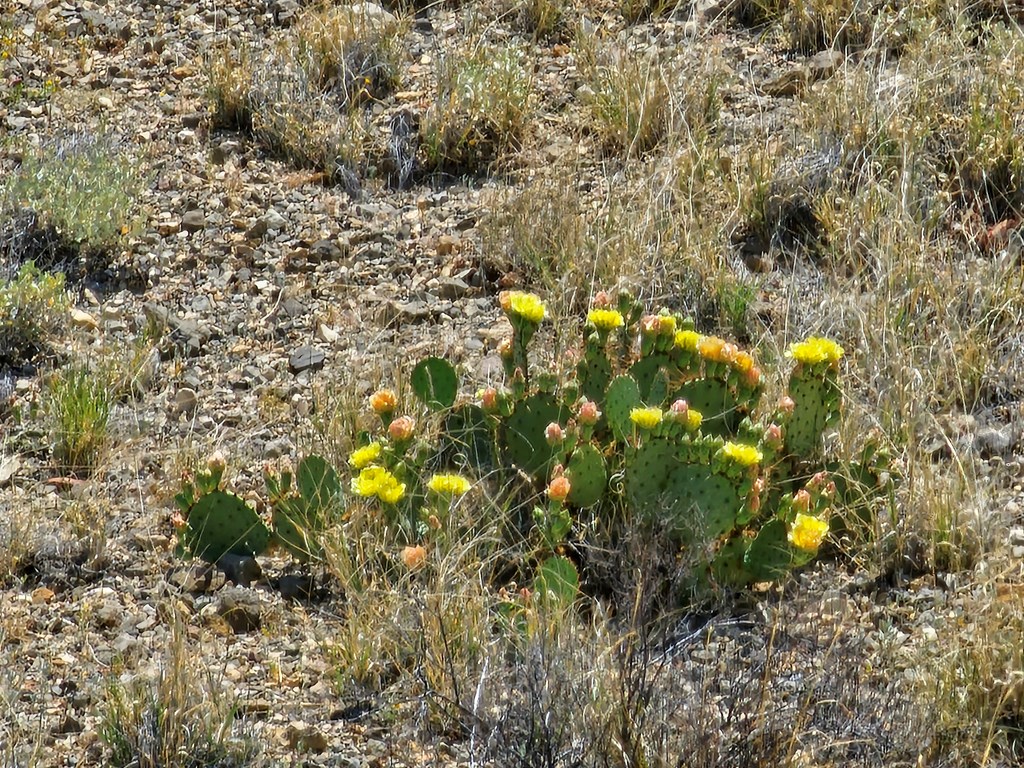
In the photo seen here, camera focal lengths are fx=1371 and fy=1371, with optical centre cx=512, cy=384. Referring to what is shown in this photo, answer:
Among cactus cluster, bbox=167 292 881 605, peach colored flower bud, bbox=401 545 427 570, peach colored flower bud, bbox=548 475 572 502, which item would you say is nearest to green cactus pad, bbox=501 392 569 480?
cactus cluster, bbox=167 292 881 605

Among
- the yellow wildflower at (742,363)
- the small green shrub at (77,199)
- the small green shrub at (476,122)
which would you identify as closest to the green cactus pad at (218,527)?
the yellow wildflower at (742,363)

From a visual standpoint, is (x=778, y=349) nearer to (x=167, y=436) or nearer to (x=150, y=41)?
(x=167, y=436)

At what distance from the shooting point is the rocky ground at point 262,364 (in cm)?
309

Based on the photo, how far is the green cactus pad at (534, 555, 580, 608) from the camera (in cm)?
323

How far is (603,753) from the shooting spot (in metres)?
2.77

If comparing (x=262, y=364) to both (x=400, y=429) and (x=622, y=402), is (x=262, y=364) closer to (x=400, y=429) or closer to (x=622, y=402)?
(x=400, y=429)

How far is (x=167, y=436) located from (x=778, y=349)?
185cm

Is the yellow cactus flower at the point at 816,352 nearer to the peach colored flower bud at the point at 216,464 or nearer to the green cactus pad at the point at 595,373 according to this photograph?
the green cactus pad at the point at 595,373

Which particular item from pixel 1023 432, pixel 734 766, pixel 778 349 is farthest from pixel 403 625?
pixel 1023 432

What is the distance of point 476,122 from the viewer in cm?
528

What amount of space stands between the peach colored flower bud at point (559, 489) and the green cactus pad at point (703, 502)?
25 cm

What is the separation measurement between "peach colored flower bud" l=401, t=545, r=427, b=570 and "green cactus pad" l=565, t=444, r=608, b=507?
0.43 metres

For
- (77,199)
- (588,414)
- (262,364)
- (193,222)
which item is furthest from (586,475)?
(77,199)

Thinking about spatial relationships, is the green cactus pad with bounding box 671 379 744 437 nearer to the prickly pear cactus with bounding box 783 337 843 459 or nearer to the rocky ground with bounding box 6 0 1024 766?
the prickly pear cactus with bounding box 783 337 843 459
